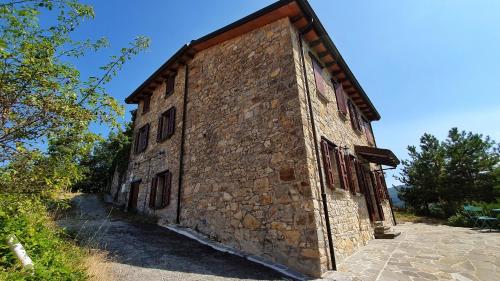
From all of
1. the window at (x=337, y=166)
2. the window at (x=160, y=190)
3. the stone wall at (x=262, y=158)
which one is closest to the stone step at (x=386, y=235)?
the stone wall at (x=262, y=158)

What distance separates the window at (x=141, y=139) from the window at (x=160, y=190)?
2.34 meters

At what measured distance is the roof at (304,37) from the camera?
6.93 metres

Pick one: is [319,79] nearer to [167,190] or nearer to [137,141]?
[167,190]

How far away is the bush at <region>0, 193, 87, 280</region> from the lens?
2.79 m

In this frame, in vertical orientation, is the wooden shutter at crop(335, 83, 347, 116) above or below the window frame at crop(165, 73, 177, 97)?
below

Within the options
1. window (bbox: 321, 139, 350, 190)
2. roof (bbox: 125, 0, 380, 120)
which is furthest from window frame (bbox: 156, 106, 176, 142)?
window (bbox: 321, 139, 350, 190)

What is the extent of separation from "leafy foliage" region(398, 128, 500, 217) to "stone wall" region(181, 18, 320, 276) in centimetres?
1491

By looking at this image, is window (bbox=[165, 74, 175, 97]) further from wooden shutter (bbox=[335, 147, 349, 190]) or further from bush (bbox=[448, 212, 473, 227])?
bush (bbox=[448, 212, 473, 227])

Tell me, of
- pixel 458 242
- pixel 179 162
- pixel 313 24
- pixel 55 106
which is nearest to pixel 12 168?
pixel 55 106

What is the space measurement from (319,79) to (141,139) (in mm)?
8824

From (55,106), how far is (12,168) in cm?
88

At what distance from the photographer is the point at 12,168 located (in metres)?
2.97

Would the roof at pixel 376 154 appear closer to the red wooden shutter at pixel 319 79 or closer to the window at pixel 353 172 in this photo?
the window at pixel 353 172

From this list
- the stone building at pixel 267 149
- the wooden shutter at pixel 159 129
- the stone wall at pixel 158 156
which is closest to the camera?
the stone building at pixel 267 149
